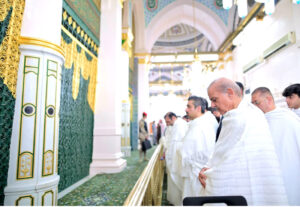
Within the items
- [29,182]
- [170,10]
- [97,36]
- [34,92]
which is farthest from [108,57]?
[170,10]

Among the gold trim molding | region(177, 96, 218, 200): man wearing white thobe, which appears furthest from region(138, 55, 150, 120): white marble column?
the gold trim molding

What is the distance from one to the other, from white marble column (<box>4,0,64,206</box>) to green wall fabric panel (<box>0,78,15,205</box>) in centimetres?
16

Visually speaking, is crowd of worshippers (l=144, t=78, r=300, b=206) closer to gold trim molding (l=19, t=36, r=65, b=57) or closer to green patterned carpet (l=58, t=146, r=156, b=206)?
green patterned carpet (l=58, t=146, r=156, b=206)

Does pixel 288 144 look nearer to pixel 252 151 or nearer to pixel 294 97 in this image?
pixel 252 151

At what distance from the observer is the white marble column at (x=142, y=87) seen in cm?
934

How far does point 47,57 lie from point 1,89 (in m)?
0.47

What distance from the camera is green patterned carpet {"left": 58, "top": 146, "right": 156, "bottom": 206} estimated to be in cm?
261

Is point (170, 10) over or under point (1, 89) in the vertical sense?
over

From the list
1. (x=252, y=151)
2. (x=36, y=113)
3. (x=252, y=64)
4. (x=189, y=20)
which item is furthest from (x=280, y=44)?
(x=189, y=20)

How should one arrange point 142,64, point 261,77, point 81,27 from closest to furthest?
point 81,27
point 261,77
point 142,64

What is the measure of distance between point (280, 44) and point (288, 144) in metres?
5.29

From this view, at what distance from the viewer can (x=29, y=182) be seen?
5.48ft

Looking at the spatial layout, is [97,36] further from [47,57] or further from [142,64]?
[142,64]

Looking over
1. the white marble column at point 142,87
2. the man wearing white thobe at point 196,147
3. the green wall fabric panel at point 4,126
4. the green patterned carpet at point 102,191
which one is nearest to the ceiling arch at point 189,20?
the white marble column at point 142,87
